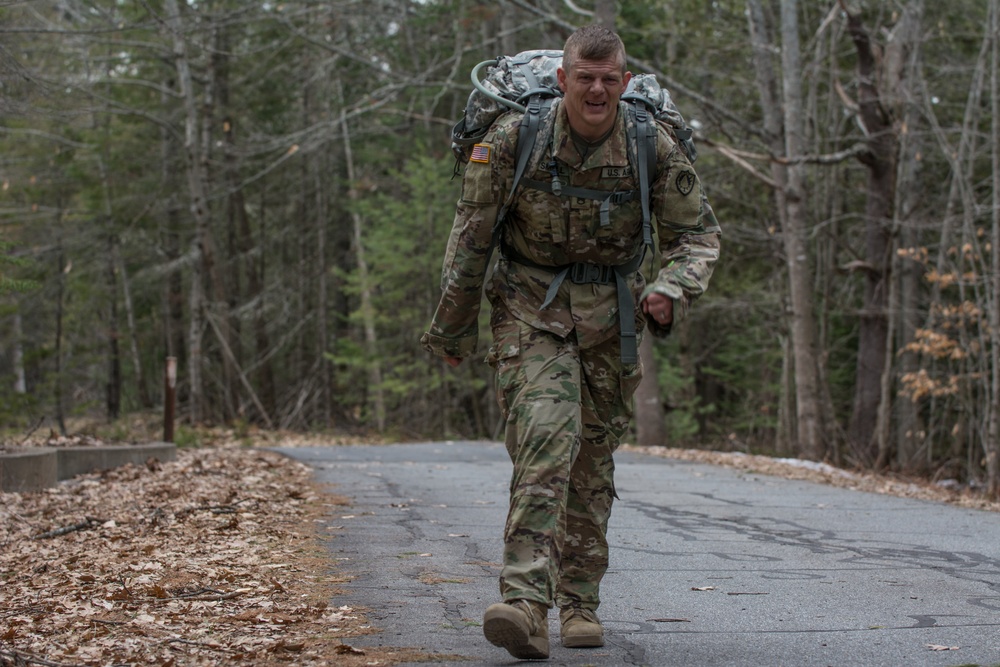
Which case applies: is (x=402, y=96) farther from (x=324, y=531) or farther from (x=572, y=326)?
(x=572, y=326)

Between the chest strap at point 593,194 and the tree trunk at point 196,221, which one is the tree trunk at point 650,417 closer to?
the tree trunk at point 196,221

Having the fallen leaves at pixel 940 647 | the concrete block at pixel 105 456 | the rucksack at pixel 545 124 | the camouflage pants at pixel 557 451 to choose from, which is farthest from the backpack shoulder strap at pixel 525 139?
the concrete block at pixel 105 456

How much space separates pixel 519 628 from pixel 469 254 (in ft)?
4.42

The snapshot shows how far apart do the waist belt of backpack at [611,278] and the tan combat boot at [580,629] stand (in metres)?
0.88

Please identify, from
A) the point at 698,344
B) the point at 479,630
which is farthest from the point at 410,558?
the point at 698,344

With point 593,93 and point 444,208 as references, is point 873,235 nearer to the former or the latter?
point 444,208

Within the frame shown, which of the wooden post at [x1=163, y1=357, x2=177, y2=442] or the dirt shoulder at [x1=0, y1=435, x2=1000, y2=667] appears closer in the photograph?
the dirt shoulder at [x1=0, y1=435, x2=1000, y2=667]

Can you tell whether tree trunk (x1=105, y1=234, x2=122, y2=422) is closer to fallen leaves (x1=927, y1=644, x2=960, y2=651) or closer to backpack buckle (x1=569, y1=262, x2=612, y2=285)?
backpack buckle (x1=569, y1=262, x2=612, y2=285)

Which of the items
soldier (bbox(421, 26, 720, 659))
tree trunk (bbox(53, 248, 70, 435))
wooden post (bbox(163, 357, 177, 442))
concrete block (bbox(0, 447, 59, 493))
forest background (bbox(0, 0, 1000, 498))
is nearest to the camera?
soldier (bbox(421, 26, 720, 659))

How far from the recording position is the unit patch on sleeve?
4.14 meters

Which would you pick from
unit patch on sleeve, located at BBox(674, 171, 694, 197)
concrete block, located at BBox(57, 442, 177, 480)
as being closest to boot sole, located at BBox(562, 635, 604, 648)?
unit patch on sleeve, located at BBox(674, 171, 694, 197)

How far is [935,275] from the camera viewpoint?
15875 mm

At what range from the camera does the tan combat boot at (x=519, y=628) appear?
139 inches

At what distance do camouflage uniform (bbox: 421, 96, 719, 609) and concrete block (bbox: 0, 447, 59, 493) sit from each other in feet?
17.7
